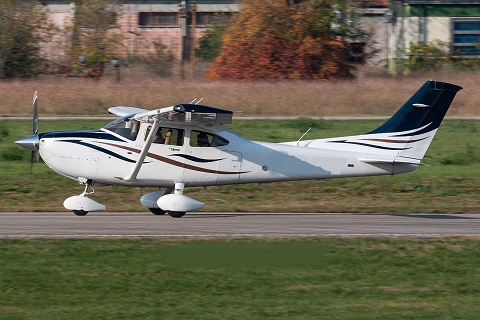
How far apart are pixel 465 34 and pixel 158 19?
72.2ft

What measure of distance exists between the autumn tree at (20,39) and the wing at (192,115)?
2756 cm

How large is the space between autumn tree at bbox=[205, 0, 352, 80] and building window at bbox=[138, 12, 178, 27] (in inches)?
629

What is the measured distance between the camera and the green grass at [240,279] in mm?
10570

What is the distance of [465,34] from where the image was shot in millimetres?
50656

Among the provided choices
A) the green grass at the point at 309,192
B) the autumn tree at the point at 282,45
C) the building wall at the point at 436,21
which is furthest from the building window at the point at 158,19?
the green grass at the point at 309,192

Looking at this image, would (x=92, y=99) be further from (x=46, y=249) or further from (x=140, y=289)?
(x=140, y=289)

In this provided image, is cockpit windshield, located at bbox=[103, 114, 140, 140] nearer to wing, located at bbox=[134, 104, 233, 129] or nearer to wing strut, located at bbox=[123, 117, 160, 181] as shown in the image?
wing, located at bbox=[134, 104, 233, 129]

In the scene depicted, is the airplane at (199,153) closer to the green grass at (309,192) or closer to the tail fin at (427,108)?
the tail fin at (427,108)

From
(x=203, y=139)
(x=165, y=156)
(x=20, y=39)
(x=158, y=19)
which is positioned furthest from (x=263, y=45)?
(x=165, y=156)

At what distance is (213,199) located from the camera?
2131 centimetres

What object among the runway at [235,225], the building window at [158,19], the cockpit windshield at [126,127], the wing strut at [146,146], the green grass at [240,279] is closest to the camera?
the green grass at [240,279]

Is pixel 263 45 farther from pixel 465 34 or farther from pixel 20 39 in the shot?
pixel 465 34

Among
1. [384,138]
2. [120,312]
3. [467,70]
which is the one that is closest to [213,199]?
[384,138]

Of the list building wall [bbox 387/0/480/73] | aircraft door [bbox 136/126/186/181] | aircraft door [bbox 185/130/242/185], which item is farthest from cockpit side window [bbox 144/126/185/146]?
building wall [bbox 387/0/480/73]
